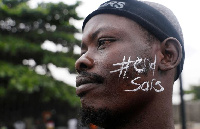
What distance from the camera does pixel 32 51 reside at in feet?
38.5

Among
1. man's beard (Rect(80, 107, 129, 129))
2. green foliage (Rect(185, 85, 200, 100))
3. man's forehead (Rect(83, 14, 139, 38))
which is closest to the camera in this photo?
man's beard (Rect(80, 107, 129, 129))

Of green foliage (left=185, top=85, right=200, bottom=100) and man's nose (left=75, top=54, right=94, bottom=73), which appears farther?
green foliage (left=185, top=85, right=200, bottom=100)

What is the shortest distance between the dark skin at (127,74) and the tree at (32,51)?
8.85 metres

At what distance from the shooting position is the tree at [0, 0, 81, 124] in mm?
10867

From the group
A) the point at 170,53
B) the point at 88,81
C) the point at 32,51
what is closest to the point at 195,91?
the point at 32,51

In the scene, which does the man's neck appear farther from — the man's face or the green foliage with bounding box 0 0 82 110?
the green foliage with bounding box 0 0 82 110

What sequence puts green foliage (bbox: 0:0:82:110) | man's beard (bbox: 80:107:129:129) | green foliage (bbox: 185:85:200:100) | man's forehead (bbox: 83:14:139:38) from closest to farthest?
man's beard (bbox: 80:107:129:129)
man's forehead (bbox: 83:14:139:38)
green foliage (bbox: 0:0:82:110)
green foliage (bbox: 185:85:200:100)

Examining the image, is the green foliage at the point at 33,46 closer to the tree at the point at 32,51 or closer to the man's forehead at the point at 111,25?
the tree at the point at 32,51

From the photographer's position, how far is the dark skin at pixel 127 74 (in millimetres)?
1762

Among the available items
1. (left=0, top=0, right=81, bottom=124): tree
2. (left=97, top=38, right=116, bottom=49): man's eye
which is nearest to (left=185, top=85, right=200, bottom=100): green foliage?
(left=0, top=0, right=81, bottom=124): tree

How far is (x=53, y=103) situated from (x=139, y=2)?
12897 millimetres

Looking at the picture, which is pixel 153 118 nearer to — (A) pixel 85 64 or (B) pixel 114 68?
(B) pixel 114 68

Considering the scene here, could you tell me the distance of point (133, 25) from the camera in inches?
74.2

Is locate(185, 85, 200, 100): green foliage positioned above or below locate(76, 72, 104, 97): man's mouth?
below
